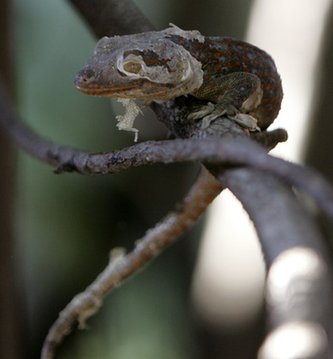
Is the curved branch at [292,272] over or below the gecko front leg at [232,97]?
over

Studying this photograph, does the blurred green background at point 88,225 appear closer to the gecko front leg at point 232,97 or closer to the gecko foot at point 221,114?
the gecko front leg at point 232,97

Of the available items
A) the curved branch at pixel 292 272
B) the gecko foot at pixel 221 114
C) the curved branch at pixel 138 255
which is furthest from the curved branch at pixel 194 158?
the curved branch at pixel 138 255

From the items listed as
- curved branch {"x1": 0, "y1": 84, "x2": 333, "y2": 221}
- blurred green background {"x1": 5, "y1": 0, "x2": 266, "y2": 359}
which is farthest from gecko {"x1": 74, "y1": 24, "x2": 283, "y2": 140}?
blurred green background {"x1": 5, "y1": 0, "x2": 266, "y2": 359}

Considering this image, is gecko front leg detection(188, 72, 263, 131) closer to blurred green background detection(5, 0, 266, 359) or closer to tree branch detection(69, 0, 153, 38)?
tree branch detection(69, 0, 153, 38)

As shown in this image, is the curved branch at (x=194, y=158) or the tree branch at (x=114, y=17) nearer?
the curved branch at (x=194, y=158)

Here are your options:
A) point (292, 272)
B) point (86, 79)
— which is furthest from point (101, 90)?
point (292, 272)

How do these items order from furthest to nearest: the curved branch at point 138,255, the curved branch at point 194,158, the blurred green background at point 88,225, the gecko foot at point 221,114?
the blurred green background at point 88,225, the curved branch at point 138,255, the gecko foot at point 221,114, the curved branch at point 194,158

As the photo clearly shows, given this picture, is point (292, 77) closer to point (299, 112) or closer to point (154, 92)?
point (299, 112)
